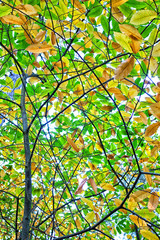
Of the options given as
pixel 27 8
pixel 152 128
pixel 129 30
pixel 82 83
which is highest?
pixel 82 83

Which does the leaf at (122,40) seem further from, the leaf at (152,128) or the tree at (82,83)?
the leaf at (152,128)

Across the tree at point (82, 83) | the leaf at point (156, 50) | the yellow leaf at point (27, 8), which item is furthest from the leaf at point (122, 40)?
the yellow leaf at point (27, 8)

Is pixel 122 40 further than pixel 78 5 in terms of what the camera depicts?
No

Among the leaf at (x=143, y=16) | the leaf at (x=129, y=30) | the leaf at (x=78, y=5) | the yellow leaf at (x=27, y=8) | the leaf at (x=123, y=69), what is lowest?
the leaf at (x=123, y=69)

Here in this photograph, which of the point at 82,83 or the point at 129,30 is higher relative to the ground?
Answer: the point at 82,83

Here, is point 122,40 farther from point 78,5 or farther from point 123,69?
point 78,5

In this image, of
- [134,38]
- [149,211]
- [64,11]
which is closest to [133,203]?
[149,211]

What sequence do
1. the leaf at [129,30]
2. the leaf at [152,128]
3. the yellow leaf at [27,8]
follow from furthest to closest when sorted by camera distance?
1. the leaf at [152,128]
2. the yellow leaf at [27,8]
3. the leaf at [129,30]

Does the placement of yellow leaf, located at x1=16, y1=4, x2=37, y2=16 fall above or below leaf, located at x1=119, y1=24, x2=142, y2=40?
above

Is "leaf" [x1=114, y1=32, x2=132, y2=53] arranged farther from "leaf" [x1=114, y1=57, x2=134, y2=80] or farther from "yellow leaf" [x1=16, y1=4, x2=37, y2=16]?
"yellow leaf" [x1=16, y1=4, x2=37, y2=16]

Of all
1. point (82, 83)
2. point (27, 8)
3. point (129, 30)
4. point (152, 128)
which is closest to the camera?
point (129, 30)

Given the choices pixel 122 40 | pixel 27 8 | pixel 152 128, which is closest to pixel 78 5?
pixel 27 8

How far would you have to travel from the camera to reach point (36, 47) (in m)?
0.70

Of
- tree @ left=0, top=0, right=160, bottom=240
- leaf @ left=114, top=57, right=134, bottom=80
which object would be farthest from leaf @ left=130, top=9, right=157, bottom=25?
leaf @ left=114, top=57, right=134, bottom=80
